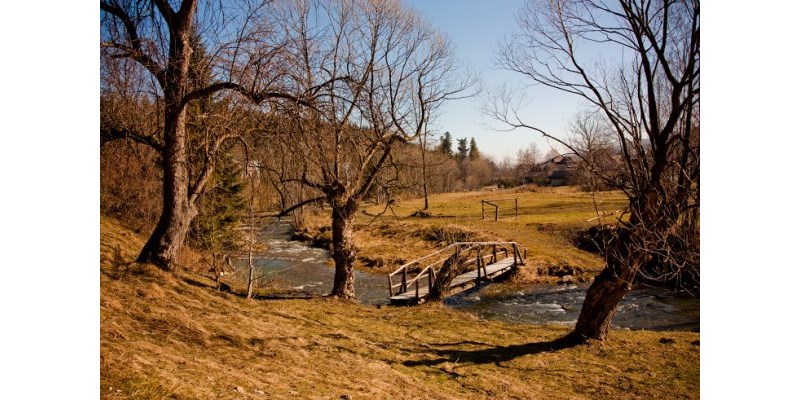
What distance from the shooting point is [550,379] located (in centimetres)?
573

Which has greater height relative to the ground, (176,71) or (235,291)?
(176,71)

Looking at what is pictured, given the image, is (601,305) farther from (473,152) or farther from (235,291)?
(473,152)

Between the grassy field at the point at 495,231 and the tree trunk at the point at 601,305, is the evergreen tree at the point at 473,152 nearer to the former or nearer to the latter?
the grassy field at the point at 495,231

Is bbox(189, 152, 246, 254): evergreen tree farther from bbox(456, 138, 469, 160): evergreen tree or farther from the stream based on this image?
bbox(456, 138, 469, 160): evergreen tree

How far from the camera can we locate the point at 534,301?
12758mm

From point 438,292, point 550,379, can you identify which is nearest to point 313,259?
point 438,292

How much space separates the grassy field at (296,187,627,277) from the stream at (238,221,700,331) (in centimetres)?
239

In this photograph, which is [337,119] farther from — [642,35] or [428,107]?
[428,107]

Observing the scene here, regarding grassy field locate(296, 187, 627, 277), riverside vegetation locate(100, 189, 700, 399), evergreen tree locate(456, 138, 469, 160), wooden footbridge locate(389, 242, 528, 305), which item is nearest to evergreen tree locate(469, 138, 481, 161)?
evergreen tree locate(456, 138, 469, 160)

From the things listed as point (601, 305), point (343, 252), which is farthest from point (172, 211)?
point (601, 305)

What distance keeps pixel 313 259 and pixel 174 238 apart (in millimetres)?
12685

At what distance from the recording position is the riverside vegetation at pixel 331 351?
3.54m

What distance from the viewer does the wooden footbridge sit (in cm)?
1134

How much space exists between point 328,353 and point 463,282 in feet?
27.5
